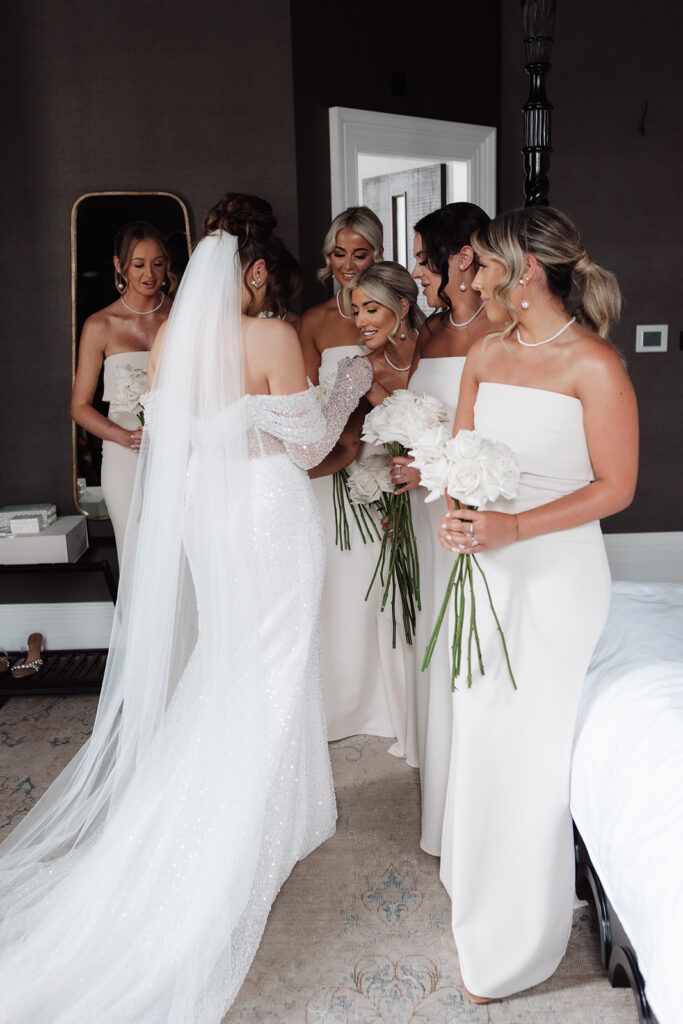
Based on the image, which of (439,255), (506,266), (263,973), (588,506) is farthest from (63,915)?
(439,255)

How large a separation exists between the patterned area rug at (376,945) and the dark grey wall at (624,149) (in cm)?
339

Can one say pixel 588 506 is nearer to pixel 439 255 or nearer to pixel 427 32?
pixel 439 255

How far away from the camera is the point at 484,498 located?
2076mm

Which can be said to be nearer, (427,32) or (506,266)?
(506,266)

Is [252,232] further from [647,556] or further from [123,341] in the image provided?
[647,556]

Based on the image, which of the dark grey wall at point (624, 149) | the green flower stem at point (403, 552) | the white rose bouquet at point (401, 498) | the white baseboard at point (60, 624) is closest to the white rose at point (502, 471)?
the white rose bouquet at point (401, 498)

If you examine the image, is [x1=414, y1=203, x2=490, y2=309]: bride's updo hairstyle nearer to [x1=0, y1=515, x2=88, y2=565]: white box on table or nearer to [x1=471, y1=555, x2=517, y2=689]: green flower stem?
[x1=471, y1=555, x2=517, y2=689]: green flower stem

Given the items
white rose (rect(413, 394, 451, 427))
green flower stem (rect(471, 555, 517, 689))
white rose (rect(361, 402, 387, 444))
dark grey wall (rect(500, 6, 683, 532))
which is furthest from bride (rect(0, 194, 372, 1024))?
dark grey wall (rect(500, 6, 683, 532))

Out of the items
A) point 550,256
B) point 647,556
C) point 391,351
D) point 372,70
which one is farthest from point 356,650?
point 372,70

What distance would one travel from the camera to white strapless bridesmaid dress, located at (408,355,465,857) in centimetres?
284

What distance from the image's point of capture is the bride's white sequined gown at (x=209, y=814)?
2.18 metres

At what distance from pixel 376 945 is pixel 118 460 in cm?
247

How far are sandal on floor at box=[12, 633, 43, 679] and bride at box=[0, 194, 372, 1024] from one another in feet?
5.71

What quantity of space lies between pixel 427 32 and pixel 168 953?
4.55m
